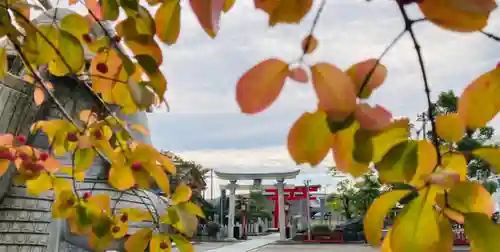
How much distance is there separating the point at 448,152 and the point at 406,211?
12 cm

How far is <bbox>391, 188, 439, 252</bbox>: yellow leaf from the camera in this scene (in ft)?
1.13

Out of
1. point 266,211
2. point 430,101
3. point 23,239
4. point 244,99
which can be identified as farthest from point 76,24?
point 266,211

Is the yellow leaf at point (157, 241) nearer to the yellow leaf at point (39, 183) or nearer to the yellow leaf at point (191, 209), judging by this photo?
the yellow leaf at point (191, 209)

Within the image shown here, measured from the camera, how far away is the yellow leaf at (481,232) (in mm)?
341

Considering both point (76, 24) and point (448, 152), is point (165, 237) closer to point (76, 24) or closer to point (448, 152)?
point (76, 24)

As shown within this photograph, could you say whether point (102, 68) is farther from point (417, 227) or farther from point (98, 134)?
point (417, 227)

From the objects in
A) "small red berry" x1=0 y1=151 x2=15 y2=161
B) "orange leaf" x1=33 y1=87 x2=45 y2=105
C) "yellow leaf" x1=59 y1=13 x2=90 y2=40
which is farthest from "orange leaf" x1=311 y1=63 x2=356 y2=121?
"orange leaf" x1=33 y1=87 x2=45 y2=105

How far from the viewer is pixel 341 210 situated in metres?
22.3

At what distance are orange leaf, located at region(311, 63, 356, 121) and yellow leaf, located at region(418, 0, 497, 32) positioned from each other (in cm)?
8

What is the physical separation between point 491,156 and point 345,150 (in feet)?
0.38

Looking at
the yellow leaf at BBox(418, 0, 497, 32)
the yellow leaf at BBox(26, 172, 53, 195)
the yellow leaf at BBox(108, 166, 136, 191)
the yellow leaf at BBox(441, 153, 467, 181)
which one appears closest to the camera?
the yellow leaf at BBox(418, 0, 497, 32)

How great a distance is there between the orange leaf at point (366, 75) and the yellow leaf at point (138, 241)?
55cm

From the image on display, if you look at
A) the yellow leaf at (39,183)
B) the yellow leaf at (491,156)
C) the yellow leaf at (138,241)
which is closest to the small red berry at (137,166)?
the yellow leaf at (138,241)

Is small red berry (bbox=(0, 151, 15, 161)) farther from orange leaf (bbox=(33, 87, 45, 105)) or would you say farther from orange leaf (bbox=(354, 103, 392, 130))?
orange leaf (bbox=(354, 103, 392, 130))
